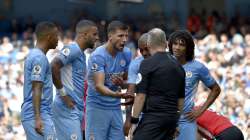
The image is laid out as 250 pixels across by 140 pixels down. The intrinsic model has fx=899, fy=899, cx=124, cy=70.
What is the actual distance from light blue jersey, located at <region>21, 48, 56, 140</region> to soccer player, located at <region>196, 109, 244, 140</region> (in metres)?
1.96

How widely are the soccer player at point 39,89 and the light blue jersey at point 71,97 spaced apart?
2.17ft

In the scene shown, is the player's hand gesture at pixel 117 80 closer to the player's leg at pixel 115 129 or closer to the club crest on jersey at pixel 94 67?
the club crest on jersey at pixel 94 67

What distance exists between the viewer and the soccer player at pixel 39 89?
938 cm

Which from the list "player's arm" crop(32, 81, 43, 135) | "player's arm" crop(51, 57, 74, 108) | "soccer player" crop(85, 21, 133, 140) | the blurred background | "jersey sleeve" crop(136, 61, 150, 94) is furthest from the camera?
the blurred background

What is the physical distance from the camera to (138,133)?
30.5ft

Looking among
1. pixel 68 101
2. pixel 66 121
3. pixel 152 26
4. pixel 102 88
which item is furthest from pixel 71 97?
pixel 152 26

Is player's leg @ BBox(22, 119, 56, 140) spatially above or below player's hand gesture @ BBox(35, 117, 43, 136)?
below

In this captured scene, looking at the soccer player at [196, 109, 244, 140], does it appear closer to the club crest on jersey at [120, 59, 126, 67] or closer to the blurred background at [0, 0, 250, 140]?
the club crest on jersey at [120, 59, 126, 67]

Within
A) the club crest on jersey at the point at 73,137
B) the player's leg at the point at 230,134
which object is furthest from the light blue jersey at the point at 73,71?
the player's leg at the point at 230,134

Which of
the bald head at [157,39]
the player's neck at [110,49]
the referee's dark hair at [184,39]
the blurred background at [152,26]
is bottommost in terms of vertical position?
the blurred background at [152,26]

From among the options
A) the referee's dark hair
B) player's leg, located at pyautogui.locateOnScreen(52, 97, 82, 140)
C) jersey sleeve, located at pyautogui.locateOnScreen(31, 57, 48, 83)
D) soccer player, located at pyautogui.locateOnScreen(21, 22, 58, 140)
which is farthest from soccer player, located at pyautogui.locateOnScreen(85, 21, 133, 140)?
jersey sleeve, located at pyautogui.locateOnScreen(31, 57, 48, 83)

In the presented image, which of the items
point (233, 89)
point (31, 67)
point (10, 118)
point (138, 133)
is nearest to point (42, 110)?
point (31, 67)

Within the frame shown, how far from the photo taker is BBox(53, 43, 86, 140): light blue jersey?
10.3 m

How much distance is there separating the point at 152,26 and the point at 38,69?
16.7 metres
